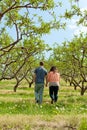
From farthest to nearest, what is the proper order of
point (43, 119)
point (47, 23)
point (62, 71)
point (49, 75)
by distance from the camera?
point (62, 71) < point (47, 23) < point (49, 75) < point (43, 119)

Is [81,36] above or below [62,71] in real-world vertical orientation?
above

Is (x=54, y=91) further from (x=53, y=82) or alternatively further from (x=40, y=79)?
(x=40, y=79)

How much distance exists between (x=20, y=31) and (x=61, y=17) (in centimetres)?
249

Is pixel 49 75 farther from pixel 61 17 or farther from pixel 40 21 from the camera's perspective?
pixel 40 21

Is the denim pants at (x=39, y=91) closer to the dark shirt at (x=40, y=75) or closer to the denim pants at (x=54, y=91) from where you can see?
the dark shirt at (x=40, y=75)

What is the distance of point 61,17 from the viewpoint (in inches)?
947

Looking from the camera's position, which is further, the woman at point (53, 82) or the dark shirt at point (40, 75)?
the woman at point (53, 82)

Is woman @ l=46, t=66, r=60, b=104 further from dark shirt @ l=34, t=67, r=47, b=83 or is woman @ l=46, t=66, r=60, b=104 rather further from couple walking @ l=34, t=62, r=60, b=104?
dark shirt @ l=34, t=67, r=47, b=83

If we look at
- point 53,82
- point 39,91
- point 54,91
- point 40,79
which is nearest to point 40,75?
point 40,79

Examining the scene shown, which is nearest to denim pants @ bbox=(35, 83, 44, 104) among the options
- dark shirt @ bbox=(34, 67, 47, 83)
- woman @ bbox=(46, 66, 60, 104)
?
dark shirt @ bbox=(34, 67, 47, 83)

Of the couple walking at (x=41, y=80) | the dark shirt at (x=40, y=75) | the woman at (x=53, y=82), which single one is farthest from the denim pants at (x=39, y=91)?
the woman at (x=53, y=82)

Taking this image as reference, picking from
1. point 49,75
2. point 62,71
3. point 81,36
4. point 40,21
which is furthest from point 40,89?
point 62,71

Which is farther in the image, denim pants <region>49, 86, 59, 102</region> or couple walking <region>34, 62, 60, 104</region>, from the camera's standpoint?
denim pants <region>49, 86, 59, 102</region>

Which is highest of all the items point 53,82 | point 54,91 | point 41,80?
point 41,80
